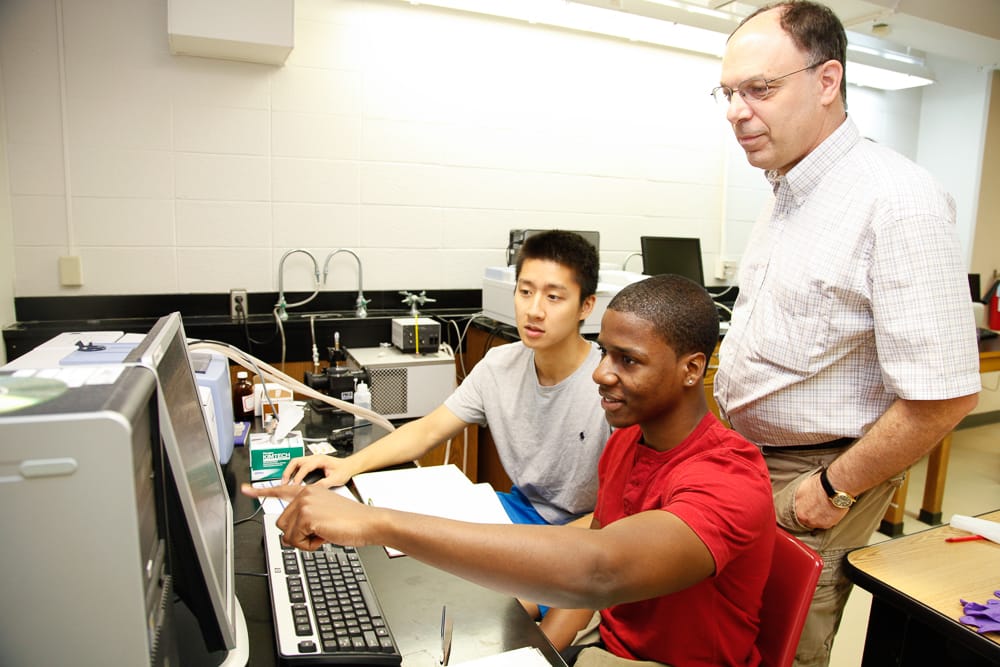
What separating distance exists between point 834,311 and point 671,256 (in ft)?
7.03

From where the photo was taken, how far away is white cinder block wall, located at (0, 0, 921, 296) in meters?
2.78

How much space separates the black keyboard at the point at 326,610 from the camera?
812 millimetres

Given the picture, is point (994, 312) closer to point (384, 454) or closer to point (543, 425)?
point (543, 425)

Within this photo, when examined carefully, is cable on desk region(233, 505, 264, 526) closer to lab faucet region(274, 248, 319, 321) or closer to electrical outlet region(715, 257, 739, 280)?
lab faucet region(274, 248, 319, 321)

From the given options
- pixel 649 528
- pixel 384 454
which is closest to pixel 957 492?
pixel 384 454

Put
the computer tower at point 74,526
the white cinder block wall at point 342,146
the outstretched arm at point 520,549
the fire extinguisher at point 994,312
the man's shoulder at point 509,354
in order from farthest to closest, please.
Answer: the fire extinguisher at point 994,312
the white cinder block wall at point 342,146
the man's shoulder at point 509,354
the outstretched arm at point 520,549
the computer tower at point 74,526

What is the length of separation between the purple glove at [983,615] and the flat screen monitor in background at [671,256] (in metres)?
2.31

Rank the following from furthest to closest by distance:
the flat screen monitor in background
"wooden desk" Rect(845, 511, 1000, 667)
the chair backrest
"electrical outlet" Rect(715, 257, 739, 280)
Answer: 1. "electrical outlet" Rect(715, 257, 739, 280)
2. the flat screen monitor in background
3. "wooden desk" Rect(845, 511, 1000, 667)
4. the chair backrest

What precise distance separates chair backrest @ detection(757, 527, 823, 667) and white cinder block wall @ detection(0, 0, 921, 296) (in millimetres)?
2576

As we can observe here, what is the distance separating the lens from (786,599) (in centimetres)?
108

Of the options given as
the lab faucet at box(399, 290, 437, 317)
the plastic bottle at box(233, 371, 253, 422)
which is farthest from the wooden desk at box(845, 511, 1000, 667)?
the lab faucet at box(399, 290, 437, 317)

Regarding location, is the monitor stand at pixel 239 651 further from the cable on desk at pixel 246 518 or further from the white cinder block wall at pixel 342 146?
the white cinder block wall at pixel 342 146

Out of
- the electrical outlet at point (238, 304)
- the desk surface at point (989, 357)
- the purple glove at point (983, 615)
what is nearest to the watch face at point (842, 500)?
the purple glove at point (983, 615)

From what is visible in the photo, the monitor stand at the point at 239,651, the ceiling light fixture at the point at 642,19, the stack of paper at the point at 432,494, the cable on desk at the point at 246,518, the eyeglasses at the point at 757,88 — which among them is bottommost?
the cable on desk at the point at 246,518
